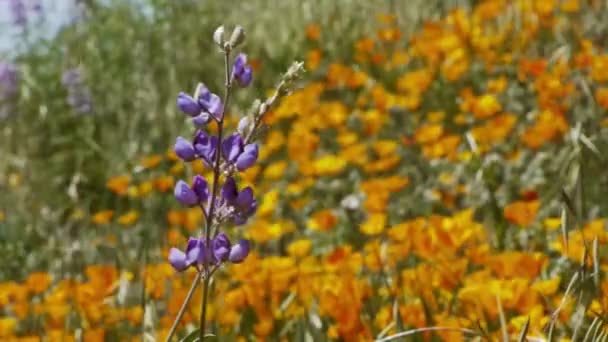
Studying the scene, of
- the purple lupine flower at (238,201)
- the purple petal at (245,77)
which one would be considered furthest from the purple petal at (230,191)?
the purple petal at (245,77)

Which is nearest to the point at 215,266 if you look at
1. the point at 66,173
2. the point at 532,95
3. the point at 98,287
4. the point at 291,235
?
the point at 98,287

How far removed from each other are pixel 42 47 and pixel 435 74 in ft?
8.87

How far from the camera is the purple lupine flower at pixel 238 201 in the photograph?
4.43 ft

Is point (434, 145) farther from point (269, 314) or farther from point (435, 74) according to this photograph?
point (269, 314)

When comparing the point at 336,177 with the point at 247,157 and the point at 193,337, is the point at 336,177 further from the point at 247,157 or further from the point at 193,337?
the point at 247,157

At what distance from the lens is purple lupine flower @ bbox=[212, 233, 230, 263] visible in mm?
1377

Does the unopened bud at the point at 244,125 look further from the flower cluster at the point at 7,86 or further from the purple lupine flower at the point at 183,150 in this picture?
the flower cluster at the point at 7,86

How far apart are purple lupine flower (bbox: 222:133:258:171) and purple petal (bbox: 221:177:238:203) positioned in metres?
0.02

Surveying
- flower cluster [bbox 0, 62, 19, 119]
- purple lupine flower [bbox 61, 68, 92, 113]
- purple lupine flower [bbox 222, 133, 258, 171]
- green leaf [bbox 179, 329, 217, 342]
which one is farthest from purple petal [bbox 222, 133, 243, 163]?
flower cluster [bbox 0, 62, 19, 119]

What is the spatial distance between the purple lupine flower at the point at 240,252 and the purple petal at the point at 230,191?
0.05m

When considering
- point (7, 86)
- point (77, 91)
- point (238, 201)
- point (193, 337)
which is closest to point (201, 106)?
point (238, 201)

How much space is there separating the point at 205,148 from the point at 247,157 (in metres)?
0.08

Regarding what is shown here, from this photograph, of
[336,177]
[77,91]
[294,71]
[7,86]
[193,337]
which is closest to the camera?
[294,71]

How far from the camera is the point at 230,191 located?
53.6 inches
